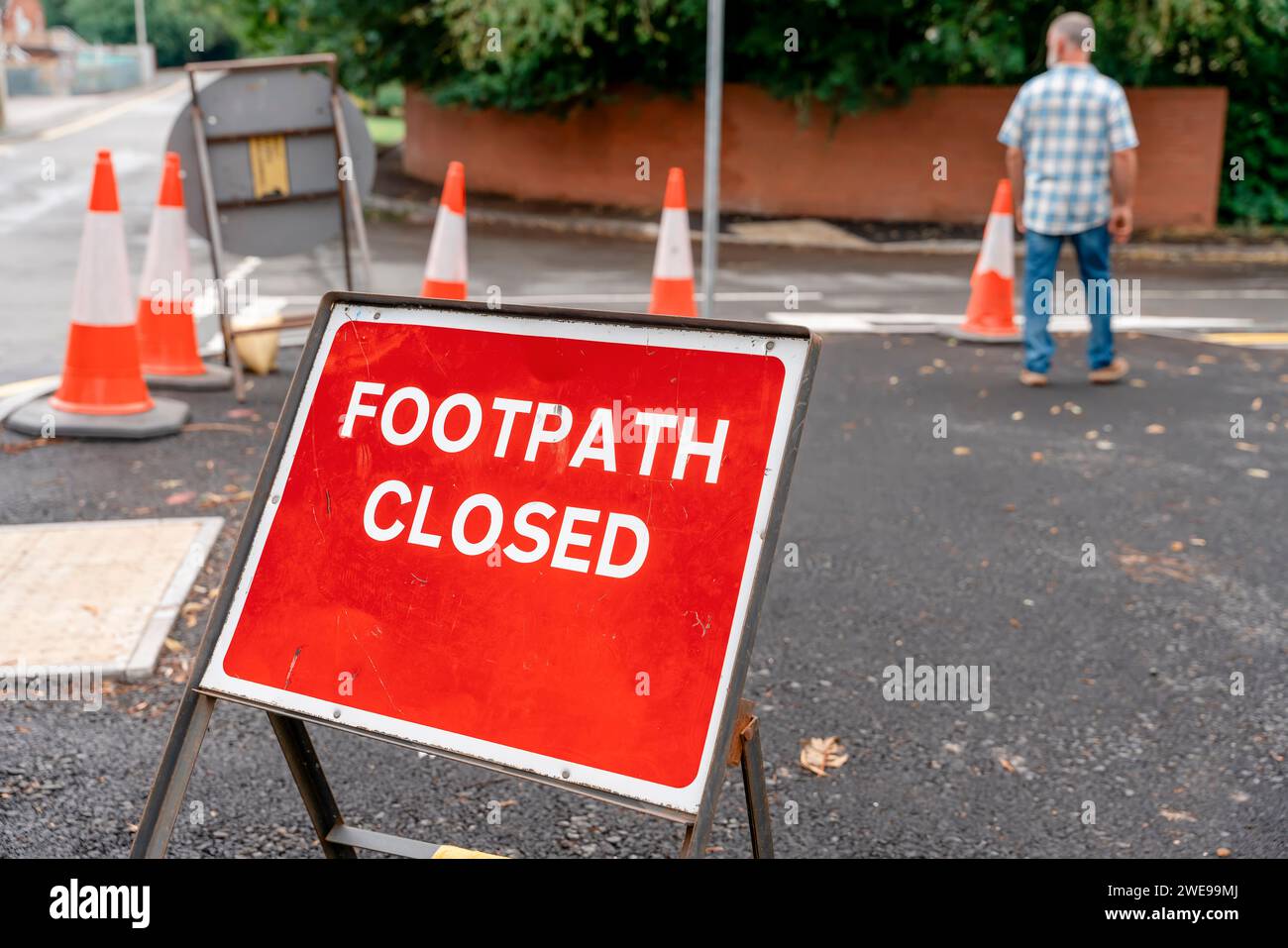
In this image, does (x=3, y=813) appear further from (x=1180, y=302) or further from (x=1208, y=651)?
(x=1180, y=302)

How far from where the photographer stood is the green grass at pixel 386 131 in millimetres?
30659

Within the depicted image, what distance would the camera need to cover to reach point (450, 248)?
25.1ft

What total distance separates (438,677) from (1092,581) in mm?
3188

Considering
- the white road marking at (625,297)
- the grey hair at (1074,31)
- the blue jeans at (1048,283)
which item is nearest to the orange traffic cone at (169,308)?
the white road marking at (625,297)

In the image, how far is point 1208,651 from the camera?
14.2 ft

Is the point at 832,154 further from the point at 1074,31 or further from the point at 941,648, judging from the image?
the point at 941,648

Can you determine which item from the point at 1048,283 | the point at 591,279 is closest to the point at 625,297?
the point at 591,279

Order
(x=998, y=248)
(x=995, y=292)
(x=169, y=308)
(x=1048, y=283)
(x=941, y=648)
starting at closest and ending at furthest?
1. (x=941, y=648)
2. (x=169, y=308)
3. (x=1048, y=283)
4. (x=998, y=248)
5. (x=995, y=292)

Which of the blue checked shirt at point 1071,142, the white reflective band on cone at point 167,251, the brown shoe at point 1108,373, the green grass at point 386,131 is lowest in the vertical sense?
the green grass at point 386,131

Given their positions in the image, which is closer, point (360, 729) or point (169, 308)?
point (360, 729)

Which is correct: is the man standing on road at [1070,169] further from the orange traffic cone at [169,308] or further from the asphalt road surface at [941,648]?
the orange traffic cone at [169,308]

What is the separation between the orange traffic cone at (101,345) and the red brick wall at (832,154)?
42.0ft

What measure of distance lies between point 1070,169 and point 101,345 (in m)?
5.25

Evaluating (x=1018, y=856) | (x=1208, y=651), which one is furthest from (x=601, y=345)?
(x=1208, y=651)
